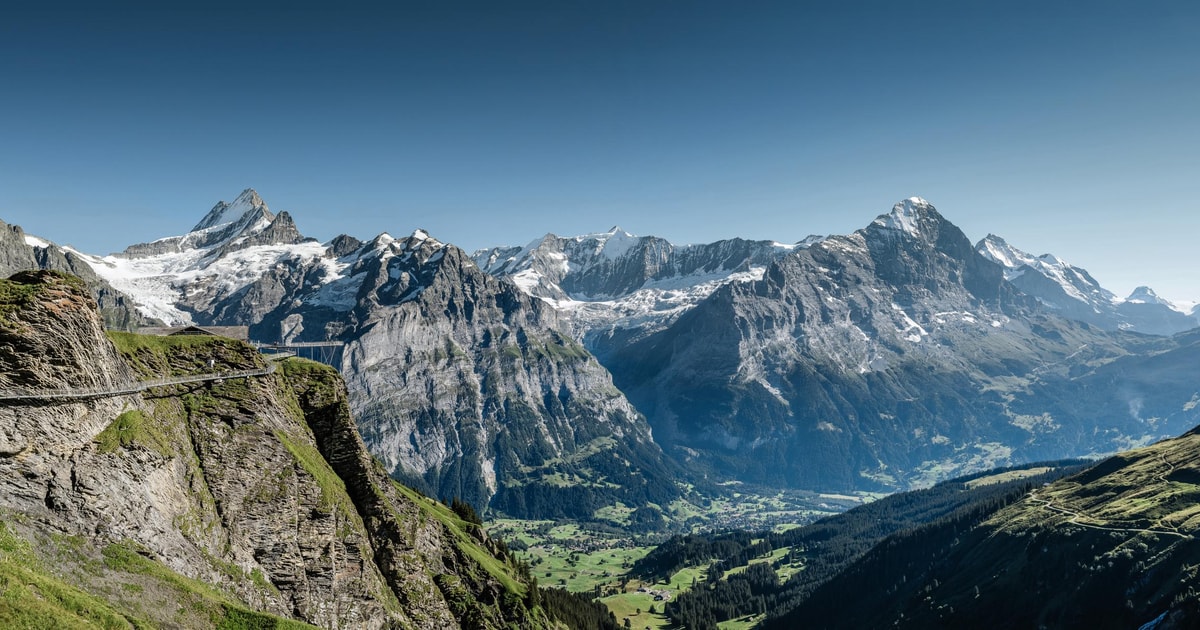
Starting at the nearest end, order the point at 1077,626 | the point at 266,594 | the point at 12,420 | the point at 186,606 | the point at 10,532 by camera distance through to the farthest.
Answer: the point at 10,532 → the point at 12,420 → the point at 186,606 → the point at 266,594 → the point at 1077,626

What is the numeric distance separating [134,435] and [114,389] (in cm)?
377

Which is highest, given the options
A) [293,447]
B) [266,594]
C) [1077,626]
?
[293,447]

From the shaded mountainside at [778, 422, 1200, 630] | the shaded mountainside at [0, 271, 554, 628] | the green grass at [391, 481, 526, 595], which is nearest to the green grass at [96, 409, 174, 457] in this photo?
the shaded mountainside at [0, 271, 554, 628]

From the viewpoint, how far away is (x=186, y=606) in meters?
45.0

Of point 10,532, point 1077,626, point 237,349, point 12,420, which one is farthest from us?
point 1077,626

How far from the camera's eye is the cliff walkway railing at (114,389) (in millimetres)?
43062

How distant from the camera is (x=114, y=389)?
166 feet

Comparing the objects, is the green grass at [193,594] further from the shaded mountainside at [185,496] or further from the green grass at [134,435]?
the green grass at [134,435]

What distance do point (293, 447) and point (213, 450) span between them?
25.9 ft

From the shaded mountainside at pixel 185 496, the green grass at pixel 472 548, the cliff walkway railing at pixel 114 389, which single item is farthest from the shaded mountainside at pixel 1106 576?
the cliff walkway railing at pixel 114 389

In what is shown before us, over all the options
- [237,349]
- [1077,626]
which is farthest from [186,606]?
[1077,626]

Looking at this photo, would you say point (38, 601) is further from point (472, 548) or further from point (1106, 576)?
point (1106, 576)

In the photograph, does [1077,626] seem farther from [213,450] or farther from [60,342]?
[60,342]

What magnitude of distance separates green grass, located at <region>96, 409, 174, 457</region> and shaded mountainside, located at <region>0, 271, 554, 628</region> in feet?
0.53
